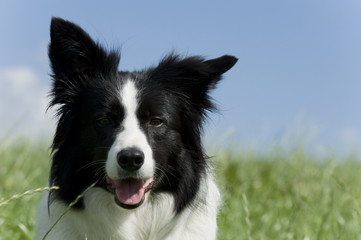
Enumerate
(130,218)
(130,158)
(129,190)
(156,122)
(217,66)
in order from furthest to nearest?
(217,66) → (130,218) → (156,122) → (129,190) → (130,158)

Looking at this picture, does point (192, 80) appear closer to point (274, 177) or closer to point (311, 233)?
point (311, 233)

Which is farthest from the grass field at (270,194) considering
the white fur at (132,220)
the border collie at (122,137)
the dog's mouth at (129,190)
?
the dog's mouth at (129,190)

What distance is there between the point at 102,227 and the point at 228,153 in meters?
4.28

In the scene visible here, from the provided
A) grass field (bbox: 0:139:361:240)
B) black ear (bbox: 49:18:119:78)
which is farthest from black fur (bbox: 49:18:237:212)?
grass field (bbox: 0:139:361:240)

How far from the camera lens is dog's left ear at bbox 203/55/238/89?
3723 millimetres

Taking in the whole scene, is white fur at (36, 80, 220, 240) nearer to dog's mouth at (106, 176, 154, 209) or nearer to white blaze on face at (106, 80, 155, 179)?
white blaze on face at (106, 80, 155, 179)

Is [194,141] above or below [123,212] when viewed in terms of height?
above

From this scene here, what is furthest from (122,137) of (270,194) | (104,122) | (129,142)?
(270,194)

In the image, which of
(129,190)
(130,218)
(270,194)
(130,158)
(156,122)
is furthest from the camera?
(270,194)

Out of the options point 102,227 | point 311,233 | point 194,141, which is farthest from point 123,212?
point 311,233

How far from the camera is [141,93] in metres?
3.41

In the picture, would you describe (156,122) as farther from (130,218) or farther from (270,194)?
(270,194)

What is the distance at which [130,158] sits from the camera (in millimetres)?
3006

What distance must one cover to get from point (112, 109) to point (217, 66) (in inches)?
39.9
